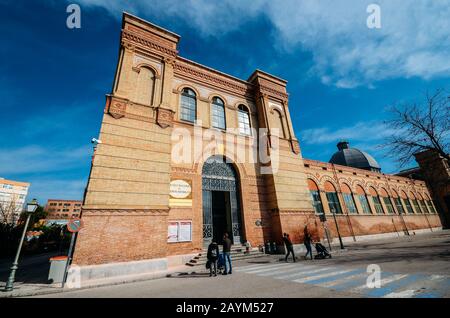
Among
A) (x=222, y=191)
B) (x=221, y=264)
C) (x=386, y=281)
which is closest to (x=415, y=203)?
(x=222, y=191)

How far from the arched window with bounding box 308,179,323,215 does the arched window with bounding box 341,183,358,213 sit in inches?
151

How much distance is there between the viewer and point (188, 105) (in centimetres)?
1445

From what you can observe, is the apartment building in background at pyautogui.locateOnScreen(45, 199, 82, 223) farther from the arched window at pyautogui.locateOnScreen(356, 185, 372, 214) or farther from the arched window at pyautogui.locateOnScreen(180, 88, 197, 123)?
the arched window at pyautogui.locateOnScreen(356, 185, 372, 214)

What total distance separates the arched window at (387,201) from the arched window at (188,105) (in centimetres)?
2640

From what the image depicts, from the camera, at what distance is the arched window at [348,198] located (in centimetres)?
2145

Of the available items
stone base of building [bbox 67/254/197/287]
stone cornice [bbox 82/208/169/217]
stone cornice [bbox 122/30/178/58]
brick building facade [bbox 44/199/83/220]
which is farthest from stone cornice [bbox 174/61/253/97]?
brick building facade [bbox 44/199/83/220]

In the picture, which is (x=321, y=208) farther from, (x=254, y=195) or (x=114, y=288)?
(x=114, y=288)

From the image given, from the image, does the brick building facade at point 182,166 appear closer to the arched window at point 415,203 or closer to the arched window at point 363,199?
the arched window at point 363,199

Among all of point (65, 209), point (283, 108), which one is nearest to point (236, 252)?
point (283, 108)

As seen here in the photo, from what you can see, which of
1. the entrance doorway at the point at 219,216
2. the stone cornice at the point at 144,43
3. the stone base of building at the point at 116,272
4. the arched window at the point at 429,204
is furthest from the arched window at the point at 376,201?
the stone cornice at the point at 144,43

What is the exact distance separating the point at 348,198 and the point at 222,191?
16.2 metres

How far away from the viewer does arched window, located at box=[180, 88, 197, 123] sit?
14.0m
